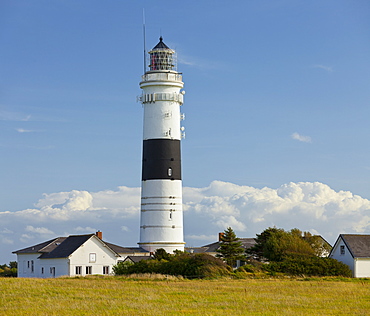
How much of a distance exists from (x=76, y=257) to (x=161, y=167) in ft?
30.5

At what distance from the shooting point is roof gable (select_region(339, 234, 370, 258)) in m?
52.1

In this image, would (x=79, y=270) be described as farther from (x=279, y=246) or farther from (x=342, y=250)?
(x=342, y=250)

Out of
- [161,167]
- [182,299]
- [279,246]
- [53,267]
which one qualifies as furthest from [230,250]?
[182,299]

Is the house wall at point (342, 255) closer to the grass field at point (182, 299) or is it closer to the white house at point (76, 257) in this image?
the white house at point (76, 257)

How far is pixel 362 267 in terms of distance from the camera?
51.8 m

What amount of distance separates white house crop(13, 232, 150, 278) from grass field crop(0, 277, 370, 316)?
56.5 ft

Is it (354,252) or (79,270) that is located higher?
(354,252)

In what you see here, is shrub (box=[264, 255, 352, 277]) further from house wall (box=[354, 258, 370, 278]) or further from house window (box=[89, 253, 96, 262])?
house window (box=[89, 253, 96, 262])

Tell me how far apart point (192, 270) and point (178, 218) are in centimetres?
1109

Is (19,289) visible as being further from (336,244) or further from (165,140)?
(336,244)

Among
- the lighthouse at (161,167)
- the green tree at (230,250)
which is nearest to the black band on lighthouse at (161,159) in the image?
the lighthouse at (161,167)

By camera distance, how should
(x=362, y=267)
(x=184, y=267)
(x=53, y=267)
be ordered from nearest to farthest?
(x=184, y=267) → (x=362, y=267) → (x=53, y=267)

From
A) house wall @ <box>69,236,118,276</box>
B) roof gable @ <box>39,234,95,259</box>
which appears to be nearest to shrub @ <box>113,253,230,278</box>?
house wall @ <box>69,236,118,276</box>

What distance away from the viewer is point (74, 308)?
25.5 metres
